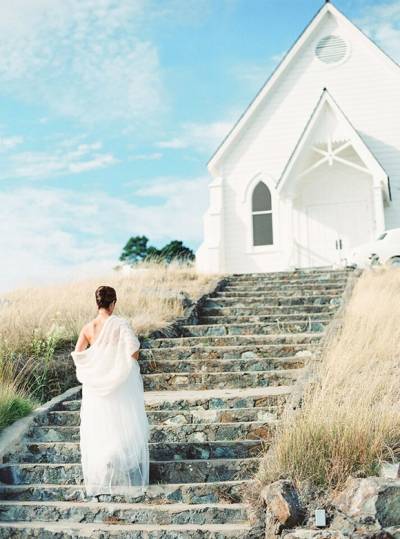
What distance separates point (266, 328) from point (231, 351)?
5.87 feet

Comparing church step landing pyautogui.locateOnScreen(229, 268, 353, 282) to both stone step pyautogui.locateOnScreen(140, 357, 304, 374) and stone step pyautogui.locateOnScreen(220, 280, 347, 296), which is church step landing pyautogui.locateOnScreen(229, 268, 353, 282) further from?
stone step pyautogui.locateOnScreen(140, 357, 304, 374)

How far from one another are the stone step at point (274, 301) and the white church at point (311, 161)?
296 inches

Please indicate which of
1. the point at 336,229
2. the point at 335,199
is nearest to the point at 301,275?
the point at 336,229

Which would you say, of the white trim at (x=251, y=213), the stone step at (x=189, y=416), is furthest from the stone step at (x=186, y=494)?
the white trim at (x=251, y=213)

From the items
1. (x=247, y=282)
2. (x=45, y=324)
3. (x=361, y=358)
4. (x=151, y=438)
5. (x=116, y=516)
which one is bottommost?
(x=116, y=516)

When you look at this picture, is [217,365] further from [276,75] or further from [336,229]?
[276,75]

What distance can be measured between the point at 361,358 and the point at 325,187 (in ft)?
48.7

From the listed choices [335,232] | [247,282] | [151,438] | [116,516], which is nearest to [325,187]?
[335,232]

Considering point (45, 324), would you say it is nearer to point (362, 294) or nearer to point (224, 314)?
point (224, 314)

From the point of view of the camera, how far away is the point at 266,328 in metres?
12.1

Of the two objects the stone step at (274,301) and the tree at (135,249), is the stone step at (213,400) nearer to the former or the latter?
the stone step at (274,301)

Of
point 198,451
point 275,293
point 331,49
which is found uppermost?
point 331,49

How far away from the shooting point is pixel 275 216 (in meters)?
23.1

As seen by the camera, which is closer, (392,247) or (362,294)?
(362,294)
